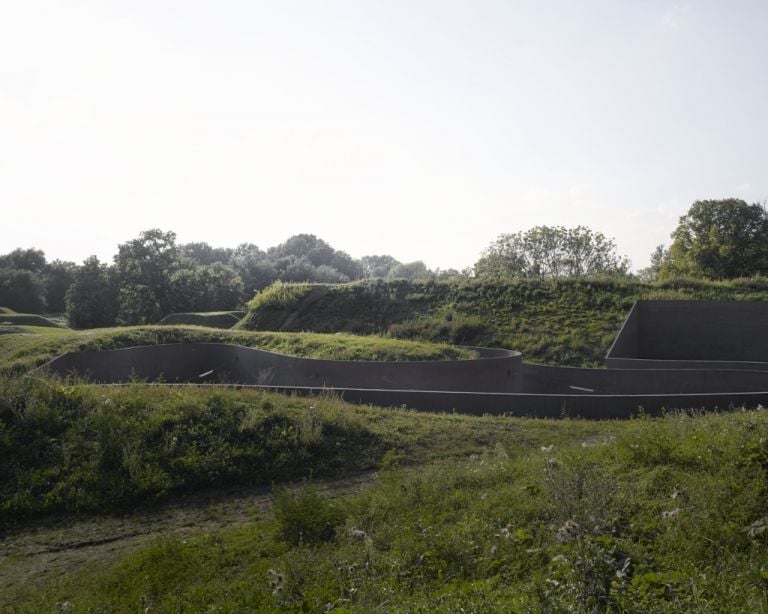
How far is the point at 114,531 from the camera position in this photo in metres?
7.51

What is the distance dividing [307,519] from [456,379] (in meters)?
9.70

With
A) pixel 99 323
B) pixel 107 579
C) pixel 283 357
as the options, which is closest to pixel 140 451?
pixel 107 579

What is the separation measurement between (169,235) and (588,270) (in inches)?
1389

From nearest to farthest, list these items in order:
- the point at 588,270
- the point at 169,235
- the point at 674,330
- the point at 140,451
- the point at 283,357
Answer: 1. the point at 140,451
2. the point at 283,357
3. the point at 674,330
4. the point at 169,235
5. the point at 588,270

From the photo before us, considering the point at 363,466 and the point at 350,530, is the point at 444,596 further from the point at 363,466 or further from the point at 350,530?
the point at 363,466

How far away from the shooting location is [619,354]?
76.8ft

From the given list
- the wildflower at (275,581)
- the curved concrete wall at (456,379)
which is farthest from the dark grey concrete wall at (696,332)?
the wildflower at (275,581)

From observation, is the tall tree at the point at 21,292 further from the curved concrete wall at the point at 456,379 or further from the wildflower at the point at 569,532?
the wildflower at the point at 569,532

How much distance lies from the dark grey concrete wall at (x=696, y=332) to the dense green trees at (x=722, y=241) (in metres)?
20.9

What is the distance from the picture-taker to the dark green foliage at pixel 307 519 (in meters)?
6.54

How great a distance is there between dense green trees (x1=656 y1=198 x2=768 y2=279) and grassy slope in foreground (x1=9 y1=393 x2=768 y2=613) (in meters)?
40.6

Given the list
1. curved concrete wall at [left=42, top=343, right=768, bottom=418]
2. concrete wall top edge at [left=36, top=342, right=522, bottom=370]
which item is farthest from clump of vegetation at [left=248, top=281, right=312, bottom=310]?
curved concrete wall at [left=42, top=343, right=768, bottom=418]

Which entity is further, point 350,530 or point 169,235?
point 169,235

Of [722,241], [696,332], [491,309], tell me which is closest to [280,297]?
[491,309]
